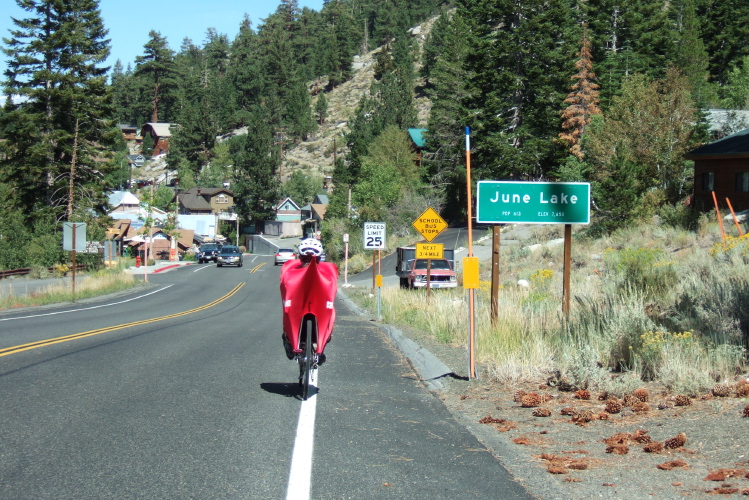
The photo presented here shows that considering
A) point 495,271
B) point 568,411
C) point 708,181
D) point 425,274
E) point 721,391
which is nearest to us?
point 721,391

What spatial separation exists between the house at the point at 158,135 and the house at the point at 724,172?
433 ft

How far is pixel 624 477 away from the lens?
5586 millimetres

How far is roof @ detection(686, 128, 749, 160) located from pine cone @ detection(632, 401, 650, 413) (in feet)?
96.5

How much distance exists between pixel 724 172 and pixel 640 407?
31338mm

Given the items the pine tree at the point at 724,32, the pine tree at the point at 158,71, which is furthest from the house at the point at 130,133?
the pine tree at the point at 724,32

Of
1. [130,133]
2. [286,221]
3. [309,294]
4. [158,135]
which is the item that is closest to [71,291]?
[309,294]

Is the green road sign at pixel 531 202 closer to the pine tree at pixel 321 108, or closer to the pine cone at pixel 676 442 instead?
the pine cone at pixel 676 442

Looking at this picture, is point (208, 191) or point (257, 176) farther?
point (208, 191)

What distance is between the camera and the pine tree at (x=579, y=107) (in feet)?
166

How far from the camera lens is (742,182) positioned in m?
34.8

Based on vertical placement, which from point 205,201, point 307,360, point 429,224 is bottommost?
point 307,360

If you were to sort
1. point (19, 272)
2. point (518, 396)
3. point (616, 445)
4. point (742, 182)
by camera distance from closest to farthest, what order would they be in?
point (616, 445) → point (518, 396) → point (742, 182) → point (19, 272)

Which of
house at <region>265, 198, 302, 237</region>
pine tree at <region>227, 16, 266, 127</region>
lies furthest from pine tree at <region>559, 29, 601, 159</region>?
pine tree at <region>227, 16, 266, 127</region>

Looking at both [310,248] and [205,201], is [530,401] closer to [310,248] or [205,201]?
[310,248]
